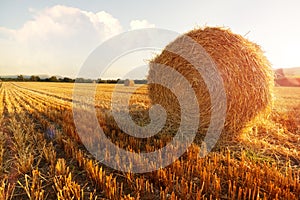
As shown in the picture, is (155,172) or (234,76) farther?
(234,76)

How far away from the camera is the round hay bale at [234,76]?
187 inches

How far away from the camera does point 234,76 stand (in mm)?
4727

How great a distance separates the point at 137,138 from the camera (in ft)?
16.5

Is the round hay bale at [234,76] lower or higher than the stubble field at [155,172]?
higher

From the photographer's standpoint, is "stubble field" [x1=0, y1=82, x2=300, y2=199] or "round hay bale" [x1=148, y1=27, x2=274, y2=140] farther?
"round hay bale" [x1=148, y1=27, x2=274, y2=140]

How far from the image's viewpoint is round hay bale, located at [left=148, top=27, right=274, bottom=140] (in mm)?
4758

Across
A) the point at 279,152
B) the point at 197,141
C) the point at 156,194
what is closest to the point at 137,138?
the point at 197,141

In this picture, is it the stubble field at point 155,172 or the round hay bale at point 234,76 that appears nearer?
the stubble field at point 155,172

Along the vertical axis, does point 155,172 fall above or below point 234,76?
below

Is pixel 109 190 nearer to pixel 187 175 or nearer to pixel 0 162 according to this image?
pixel 187 175

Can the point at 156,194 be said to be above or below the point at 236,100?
below

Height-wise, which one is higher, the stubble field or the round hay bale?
the round hay bale

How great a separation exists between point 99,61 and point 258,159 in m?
4.22

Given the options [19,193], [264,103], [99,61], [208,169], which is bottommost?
[19,193]
